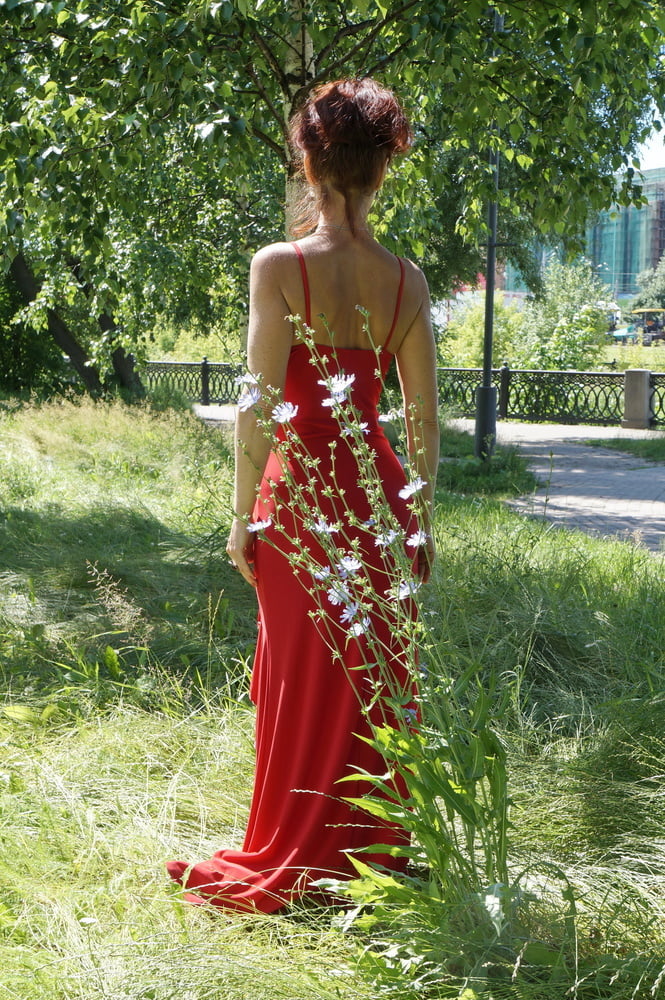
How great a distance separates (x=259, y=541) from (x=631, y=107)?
530 cm

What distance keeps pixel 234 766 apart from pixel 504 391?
21561 millimetres

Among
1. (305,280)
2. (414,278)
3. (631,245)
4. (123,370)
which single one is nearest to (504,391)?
(123,370)

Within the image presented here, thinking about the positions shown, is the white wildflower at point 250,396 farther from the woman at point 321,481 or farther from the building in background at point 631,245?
the building in background at point 631,245

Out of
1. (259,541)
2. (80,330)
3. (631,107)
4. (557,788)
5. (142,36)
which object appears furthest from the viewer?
(80,330)

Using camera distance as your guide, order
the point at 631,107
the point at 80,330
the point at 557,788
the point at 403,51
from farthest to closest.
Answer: the point at 80,330 → the point at 631,107 → the point at 403,51 → the point at 557,788

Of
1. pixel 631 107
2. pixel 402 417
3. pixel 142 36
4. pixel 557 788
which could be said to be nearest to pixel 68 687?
pixel 557 788

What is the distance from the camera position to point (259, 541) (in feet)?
9.45

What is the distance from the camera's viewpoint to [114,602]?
4.62 m

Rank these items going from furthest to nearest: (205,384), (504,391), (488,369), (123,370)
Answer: (205,384) → (504,391) → (123,370) → (488,369)

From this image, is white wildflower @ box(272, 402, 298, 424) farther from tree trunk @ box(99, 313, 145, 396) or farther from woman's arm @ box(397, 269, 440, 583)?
tree trunk @ box(99, 313, 145, 396)

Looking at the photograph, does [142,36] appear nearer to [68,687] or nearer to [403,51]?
[403,51]

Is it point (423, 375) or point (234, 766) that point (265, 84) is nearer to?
point (423, 375)

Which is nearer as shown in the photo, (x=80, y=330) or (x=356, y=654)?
(x=356, y=654)

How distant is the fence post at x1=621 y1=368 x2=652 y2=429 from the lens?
21.1 meters
